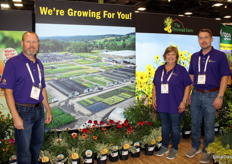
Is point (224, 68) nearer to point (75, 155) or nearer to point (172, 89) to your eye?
point (172, 89)

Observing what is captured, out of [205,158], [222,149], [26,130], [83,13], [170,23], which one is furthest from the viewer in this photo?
[170,23]

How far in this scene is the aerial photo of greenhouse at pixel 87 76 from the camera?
3.49 meters

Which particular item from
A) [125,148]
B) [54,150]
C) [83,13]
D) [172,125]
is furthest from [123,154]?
[83,13]

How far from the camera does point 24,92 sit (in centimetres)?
206

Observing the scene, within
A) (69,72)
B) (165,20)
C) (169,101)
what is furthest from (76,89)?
(165,20)

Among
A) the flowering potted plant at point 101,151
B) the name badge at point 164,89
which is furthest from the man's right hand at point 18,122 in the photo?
the name badge at point 164,89

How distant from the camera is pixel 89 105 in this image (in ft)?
12.2

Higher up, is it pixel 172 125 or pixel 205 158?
pixel 172 125

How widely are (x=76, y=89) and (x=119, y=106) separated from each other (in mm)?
847

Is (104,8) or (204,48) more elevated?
(104,8)

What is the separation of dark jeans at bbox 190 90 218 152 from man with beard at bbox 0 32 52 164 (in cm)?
200

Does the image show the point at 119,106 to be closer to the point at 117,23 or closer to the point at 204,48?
the point at 117,23

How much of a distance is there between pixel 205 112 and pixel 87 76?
6.41ft

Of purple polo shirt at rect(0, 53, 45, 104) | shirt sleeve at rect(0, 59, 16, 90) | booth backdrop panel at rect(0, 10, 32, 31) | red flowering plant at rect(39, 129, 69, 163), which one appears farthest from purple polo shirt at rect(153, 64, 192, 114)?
booth backdrop panel at rect(0, 10, 32, 31)
